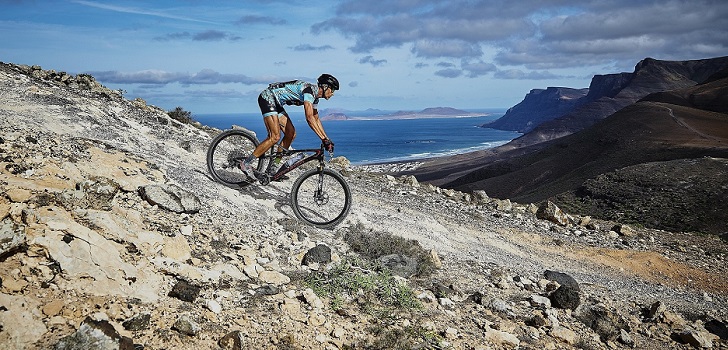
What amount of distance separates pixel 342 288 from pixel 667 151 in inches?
2457

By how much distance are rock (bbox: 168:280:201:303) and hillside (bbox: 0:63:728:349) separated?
24mm

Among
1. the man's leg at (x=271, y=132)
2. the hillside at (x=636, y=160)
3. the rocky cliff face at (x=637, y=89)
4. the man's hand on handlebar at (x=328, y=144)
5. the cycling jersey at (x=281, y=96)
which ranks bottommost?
the hillside at (x=636, y=160)

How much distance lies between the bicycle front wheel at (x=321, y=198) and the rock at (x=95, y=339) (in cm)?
450

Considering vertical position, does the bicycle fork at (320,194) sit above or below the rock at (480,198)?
above

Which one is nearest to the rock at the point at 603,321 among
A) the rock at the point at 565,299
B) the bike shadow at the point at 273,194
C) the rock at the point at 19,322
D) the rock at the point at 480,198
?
the rock at the point at 565,299

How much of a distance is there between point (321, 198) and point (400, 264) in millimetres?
1988

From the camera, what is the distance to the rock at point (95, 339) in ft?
13.2

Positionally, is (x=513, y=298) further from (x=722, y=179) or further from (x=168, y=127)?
(x=722, y=179)

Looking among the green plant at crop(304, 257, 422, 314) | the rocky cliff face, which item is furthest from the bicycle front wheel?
the rocky cliff face

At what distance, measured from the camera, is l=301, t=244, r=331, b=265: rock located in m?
7.36

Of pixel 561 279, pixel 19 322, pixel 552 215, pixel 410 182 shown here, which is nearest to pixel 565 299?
pixel 561 279

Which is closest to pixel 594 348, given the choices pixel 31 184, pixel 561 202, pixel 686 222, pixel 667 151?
pixel 31 184

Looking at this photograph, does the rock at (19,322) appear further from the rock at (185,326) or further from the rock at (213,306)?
the rock at (213,306)

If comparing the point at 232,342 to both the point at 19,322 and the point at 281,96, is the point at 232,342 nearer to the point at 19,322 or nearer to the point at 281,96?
the point at 19,322
